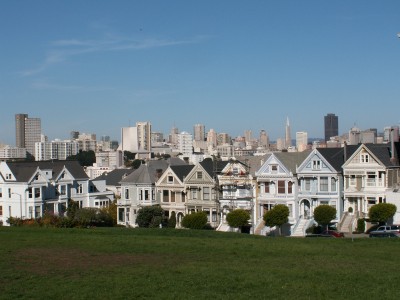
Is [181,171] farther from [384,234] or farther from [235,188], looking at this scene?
[384,234]

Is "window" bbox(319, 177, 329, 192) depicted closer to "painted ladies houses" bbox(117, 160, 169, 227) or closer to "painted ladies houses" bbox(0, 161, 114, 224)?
"painted ladies houses" bbox(117, 160, 169, 227)

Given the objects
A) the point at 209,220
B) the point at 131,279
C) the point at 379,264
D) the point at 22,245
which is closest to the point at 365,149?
the point at 209,220

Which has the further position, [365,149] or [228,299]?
[365,149]

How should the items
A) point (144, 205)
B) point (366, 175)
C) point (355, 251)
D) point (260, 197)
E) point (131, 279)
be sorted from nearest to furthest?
1. point (131, 279)
2. point (355, 251)
3. point (366, 175)
4. point (260, 197)
5. point (144, 205)

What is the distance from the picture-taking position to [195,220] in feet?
186

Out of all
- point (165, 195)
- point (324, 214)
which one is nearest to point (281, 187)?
point (324, 214)

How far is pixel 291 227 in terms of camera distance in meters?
55.8

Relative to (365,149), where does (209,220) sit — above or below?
below

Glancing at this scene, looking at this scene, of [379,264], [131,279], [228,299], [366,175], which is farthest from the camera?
[366,175]

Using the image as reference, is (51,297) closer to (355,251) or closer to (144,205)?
(355,251)

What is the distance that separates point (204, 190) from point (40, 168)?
18.0 meters

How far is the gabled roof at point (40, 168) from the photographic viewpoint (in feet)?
215

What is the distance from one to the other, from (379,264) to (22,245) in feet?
55.9

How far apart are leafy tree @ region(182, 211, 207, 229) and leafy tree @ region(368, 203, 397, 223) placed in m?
14.7
